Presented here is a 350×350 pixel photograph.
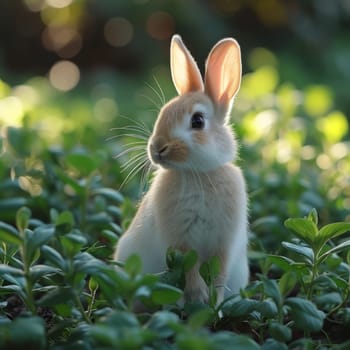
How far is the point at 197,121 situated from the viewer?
2.89 meters

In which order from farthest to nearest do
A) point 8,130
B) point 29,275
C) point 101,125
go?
point 101,125, point 8,130, point 29,275

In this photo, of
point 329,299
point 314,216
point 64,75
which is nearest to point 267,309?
point 329,299

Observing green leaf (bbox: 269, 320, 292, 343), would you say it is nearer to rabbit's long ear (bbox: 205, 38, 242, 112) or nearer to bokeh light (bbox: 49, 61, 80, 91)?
rabbit's long ear (bbox: 205, 38, 242, 112)

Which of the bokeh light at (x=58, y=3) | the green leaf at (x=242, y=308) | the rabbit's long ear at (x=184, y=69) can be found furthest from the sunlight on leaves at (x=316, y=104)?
the bokeh light at (x=58, y=3)

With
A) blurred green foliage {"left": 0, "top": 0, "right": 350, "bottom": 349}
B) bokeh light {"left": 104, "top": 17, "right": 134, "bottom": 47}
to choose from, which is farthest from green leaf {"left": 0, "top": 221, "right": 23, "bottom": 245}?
bokeh light {"left": 104, "top": 17, "right": 134, "bottom": 47}

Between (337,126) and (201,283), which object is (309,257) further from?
(337,126)

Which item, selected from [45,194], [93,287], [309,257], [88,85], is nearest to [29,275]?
[93,287]

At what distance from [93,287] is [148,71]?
589 cm

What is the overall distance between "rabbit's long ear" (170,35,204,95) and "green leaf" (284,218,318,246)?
79 cm

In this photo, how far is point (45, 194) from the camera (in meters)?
3.60

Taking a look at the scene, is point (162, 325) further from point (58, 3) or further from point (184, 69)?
point (58, 3)

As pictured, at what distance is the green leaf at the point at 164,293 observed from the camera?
86.0 inches

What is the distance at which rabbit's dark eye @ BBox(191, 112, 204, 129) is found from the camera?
9.44ft

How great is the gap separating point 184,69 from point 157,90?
3723 millimetres
